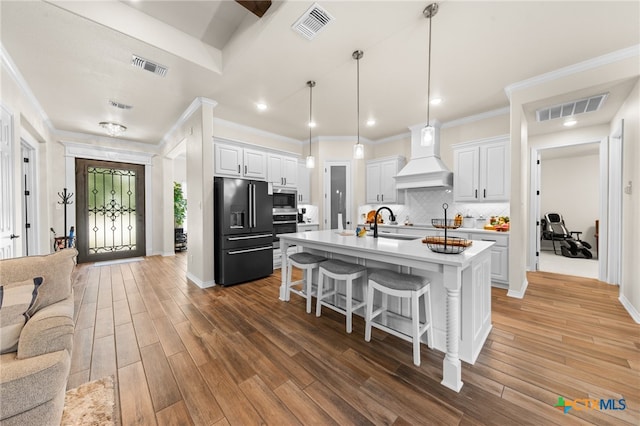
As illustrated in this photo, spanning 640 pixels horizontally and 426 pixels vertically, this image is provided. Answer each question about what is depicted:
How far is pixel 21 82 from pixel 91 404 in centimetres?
417

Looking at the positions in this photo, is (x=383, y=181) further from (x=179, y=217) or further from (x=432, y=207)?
(x=179, y=217)

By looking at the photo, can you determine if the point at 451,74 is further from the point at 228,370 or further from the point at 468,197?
the point at 228,370

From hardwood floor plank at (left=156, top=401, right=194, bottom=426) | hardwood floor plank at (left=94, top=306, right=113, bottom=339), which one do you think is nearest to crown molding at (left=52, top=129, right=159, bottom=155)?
hardwood floor plank at (left=94, top=306, right=113, bottom=339)

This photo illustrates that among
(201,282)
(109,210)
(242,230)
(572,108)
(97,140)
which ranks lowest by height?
(201,282)

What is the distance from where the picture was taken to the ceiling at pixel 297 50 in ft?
7.12

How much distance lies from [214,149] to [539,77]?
4662mm

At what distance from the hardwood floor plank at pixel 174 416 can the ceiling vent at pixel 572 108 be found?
205 inches

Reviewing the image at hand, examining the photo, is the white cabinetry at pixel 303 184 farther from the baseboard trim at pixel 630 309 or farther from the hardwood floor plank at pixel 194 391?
the baseboard trim at pixel 630 309

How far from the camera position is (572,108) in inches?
135

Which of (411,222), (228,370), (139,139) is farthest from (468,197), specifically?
(139,139)

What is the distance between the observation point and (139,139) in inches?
233

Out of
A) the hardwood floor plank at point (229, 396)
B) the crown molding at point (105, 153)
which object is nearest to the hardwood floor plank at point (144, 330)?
the hardwood floor plank at point (229, 396)

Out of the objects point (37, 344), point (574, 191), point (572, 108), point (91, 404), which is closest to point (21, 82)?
point (37, 344)

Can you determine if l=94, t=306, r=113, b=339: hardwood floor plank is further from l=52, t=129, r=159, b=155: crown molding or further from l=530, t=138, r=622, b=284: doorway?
l=530, t=138, r=622, b=284: doorway
